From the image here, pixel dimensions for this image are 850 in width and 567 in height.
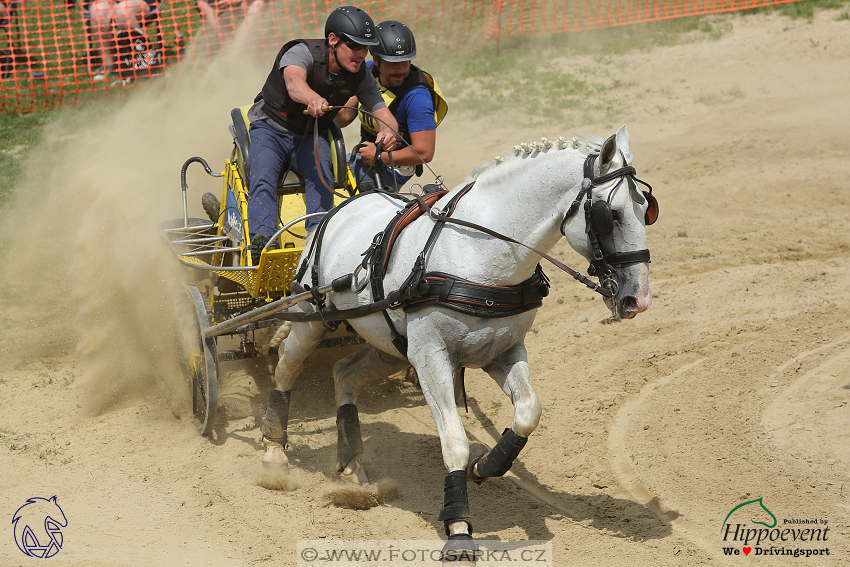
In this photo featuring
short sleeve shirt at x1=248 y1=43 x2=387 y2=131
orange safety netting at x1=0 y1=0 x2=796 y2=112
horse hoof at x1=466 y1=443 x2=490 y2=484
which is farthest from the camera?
orange safety netting at x1=0 y1=0 x2=796 y2=112

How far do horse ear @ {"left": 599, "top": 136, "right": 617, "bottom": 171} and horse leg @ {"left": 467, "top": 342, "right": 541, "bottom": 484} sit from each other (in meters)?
1.08

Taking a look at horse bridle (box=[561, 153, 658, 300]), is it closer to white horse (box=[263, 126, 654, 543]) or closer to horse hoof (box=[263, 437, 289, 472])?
white horse (box=[263, 126, 654, 543])

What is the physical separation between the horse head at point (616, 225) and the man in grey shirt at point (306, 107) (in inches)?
77.4

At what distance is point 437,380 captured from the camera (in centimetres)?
374

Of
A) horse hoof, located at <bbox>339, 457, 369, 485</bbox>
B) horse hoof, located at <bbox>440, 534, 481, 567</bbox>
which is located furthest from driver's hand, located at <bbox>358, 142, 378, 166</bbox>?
horse hoof, located at <bbox>440, 534, 481, 567</bbox>

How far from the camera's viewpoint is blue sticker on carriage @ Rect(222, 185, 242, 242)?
5.43 metres

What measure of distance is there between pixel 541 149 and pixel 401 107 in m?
2.45

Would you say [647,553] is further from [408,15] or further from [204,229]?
[408,15]

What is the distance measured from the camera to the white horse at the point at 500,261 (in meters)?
3.30

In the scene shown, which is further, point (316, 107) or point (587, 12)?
point (587, 12)

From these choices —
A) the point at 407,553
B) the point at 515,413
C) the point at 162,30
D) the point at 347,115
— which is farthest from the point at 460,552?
the point at 162,30

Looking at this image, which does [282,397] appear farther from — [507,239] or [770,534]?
[770,534]

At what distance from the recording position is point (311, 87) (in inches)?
198

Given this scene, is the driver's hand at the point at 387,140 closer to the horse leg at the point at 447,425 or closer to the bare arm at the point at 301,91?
the bare arm at the point at 301,91
